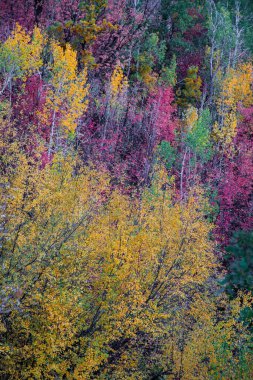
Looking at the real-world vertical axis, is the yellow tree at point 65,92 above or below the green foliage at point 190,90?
below

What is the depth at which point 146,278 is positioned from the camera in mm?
20641

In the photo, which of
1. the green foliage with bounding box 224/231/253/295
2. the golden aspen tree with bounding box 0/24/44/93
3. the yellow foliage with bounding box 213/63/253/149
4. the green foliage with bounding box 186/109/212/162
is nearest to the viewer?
the green foliage with bounding box 224/231/253/295

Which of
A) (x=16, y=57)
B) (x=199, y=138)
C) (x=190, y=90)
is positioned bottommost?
(x=199, y=138)

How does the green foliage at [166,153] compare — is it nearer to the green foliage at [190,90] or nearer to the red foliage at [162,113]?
the red foliage at [162,113]

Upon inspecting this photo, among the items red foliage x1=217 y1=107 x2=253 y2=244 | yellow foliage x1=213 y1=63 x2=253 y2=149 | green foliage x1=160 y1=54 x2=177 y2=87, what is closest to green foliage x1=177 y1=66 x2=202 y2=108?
green foliage x1=160 y1=54 x2=177 y2=87

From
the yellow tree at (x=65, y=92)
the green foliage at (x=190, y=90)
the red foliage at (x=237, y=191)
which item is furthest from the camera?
the green foliage at (x=190, y=90)

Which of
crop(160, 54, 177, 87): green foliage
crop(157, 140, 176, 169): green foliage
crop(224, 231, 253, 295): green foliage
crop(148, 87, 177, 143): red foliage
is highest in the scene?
crop(160, 54, 177, 87): green foliage

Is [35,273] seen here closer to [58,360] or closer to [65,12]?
[58,360]

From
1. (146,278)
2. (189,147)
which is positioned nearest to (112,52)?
(189,147)

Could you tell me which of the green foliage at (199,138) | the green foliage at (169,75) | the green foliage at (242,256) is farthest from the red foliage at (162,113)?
the green foliage at (242,256)

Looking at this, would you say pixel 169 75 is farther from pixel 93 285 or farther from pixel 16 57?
pixel 93 285

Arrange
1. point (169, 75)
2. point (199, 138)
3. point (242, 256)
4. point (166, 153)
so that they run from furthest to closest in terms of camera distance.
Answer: point (169, 75) < point (199, 138) < point (166, 153) < point (242, 256)

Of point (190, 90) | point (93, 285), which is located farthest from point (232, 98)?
point (93, 285)

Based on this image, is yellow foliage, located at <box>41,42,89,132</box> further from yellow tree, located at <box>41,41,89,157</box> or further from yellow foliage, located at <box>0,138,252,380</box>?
yellow foliage, located at <box>0,138,252,380</box>
